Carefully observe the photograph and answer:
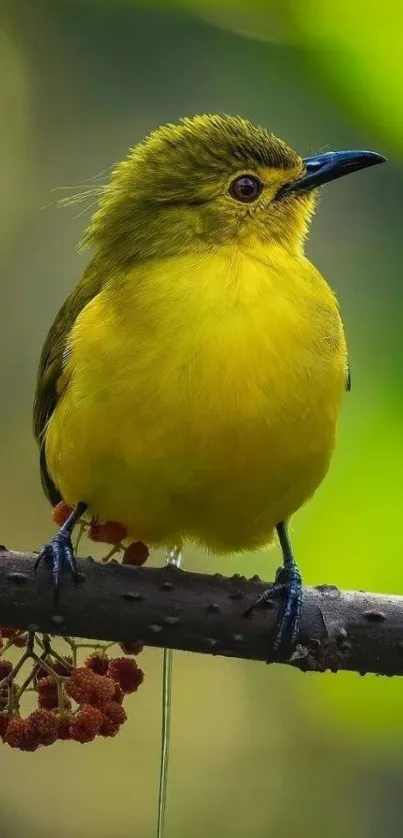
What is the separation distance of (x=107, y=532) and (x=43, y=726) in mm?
715

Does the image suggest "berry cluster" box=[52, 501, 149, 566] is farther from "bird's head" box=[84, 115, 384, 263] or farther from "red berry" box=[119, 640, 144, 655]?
"bird's head" box=[84, 115, 384, 263]

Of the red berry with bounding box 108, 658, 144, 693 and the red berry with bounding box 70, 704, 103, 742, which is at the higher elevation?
the red berry with bounding box 108, 658, 144, 693

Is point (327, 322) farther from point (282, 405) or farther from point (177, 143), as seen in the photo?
point (177, 143)

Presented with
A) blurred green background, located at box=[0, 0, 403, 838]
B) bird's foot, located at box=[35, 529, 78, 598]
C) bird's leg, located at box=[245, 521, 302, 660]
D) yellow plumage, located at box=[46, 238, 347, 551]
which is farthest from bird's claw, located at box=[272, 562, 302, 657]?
bird's foot, located at box=[35, 529, 78, 598]

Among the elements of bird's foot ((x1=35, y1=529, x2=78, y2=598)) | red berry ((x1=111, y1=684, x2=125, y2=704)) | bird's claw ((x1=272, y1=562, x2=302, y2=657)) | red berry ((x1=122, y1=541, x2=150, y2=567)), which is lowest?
red berry ((x1=111, y1=684, x2=125, y2=704))

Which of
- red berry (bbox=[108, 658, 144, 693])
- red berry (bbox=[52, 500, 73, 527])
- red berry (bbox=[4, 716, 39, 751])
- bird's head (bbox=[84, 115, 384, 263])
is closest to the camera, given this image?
red berry (bbox=[4, 716, 39, 751])

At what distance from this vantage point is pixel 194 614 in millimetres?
2311

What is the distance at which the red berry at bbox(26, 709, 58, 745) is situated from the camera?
6.98 ft

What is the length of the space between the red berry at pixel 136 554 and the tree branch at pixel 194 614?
A: 1.11 feet

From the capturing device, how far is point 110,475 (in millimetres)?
2484

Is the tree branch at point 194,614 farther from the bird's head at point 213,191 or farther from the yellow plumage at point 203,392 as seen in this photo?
the bird's head at point 213,191

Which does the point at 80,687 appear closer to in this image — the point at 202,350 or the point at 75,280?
the point at 202,350

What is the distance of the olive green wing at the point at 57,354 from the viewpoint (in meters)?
2.76

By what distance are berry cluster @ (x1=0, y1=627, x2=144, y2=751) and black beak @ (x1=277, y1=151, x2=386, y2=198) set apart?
115 cm
